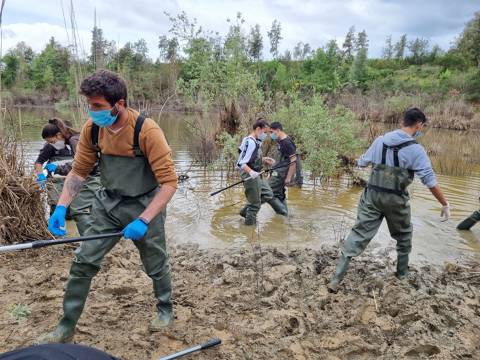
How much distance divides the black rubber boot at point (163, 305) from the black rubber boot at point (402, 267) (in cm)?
260

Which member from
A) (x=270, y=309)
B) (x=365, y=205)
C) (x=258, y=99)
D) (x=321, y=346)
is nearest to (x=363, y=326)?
(x=321, y=346)

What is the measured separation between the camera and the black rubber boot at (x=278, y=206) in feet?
23.2

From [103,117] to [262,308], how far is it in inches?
83.9

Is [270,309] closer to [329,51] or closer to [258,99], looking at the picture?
[258,99]

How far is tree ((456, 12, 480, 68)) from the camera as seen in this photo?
141ft

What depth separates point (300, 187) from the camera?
9570 mm

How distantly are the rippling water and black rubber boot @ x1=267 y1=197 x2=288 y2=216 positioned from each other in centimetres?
14

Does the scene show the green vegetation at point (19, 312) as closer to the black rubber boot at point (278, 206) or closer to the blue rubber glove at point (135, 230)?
the blue rubber glove at point (135, 230)

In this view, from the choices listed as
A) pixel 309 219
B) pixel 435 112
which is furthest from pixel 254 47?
pixel 309 219

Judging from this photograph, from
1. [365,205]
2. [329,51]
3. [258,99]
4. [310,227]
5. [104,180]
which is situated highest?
[329,51]

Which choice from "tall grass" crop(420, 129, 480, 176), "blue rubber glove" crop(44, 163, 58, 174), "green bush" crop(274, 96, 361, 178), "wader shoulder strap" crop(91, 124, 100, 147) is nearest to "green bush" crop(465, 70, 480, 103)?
"tall grass" crop(420, 129, 480, 176)

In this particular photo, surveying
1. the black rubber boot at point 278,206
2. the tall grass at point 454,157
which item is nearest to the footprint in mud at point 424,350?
the black rubber boot at point 278,206

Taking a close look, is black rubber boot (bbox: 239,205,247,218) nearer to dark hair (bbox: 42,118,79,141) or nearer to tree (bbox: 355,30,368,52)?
dark hair (bbox: 42,118,79,141)

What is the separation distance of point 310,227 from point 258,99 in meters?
5.12
